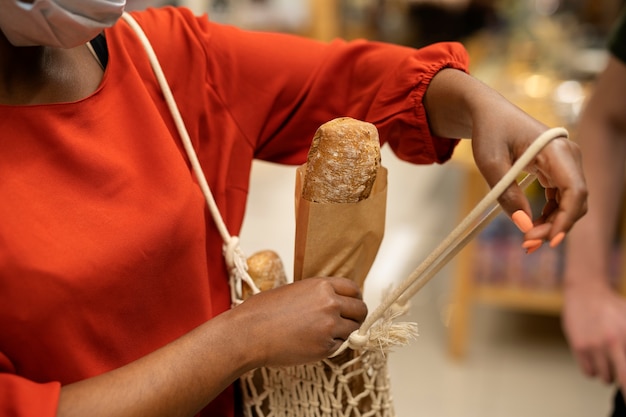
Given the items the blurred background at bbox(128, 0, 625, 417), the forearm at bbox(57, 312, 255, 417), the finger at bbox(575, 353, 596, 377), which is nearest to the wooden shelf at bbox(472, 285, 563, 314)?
the blurred background at bbox(128, 0, 625, 417)

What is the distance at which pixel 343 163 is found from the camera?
0.69 meters

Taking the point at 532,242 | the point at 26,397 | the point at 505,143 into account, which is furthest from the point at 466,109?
the point at 26,397

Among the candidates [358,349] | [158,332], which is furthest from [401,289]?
[158,332]

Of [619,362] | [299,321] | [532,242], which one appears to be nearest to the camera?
[532,242]

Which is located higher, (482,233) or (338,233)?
(338,233)

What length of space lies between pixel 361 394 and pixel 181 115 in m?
0.36

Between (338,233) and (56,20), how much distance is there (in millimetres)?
324

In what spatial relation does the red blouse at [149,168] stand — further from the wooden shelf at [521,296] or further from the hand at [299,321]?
the wooden shelf at [521,296]

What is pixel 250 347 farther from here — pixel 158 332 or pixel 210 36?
pixel 210 36

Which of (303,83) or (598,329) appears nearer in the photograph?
(303,83)

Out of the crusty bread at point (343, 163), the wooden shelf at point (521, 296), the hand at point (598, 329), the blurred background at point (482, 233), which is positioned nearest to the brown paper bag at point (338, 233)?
the crusty bread at point (343, 163)

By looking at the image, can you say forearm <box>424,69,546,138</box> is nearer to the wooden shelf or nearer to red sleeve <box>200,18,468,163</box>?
red sleeve <box>200,18,468,163</box>

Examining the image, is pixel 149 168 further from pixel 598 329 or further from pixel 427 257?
pixel 598 329

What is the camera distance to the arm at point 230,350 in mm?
654
